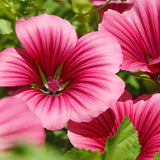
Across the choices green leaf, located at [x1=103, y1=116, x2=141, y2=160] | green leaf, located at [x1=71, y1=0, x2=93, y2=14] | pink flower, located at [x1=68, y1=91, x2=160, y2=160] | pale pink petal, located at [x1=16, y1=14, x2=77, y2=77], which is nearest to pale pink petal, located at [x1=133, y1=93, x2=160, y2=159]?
pink flower, located at [x1=68, y1=91, x2=160, y2=160]

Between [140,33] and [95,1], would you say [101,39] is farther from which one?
[95,1]

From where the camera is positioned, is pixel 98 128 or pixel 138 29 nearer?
pixel 98 128

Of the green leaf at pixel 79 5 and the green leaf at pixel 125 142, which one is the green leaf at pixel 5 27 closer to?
the green leaf at pixel 79 5

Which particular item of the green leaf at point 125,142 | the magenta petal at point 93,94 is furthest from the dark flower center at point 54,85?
the green leaf at point 125,142

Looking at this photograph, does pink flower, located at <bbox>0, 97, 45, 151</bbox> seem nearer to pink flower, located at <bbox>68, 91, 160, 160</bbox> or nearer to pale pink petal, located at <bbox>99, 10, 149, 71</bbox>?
pink flower, located at <bbox>68, 91, 160, 160</bbox>

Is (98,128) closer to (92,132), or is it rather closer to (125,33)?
(92,132)

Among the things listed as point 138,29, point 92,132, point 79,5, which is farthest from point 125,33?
point 92,132
